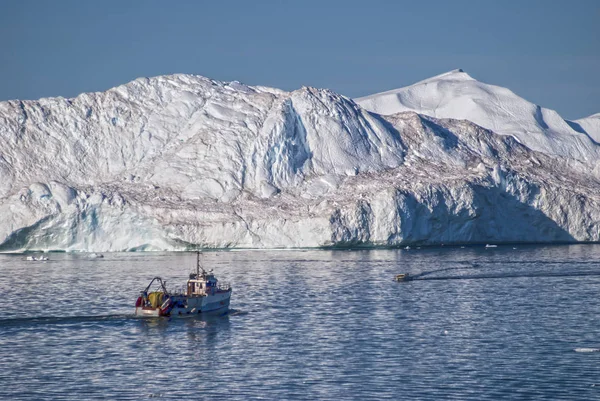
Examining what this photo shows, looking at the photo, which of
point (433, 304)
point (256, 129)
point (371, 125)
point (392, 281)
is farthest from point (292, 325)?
point (371, 125)

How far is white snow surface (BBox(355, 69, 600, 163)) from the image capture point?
425 feet

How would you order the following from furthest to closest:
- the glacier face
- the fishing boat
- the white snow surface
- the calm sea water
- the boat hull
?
the white snow surface < the glacier face < the boat hull < the fishing boat < the calm sea water

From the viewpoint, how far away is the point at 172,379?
37.8 metres

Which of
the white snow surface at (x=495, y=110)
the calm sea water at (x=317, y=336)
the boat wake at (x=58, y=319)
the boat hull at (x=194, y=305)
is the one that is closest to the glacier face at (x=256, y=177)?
the white snow surface at (x=495, y=110)

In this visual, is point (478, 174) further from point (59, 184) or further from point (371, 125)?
point (59, 184)

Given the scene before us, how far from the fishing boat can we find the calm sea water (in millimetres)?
975

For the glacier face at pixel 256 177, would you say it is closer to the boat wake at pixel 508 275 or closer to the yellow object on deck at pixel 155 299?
the boat wake at pixel 508 275

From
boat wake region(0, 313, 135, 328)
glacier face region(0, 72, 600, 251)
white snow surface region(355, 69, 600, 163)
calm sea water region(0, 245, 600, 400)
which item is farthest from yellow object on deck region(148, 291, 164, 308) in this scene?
white snow surface region(355, 69, 600, 163)

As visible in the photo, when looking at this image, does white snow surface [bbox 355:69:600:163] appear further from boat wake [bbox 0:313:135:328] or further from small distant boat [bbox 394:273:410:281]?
boat wake [bbox 0:313:135:328]

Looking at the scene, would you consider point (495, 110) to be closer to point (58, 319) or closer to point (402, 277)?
point (402, 277)

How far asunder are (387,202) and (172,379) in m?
59.3

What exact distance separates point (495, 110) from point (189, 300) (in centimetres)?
9579

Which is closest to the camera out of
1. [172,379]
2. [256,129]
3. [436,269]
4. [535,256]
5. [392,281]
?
[172,379]

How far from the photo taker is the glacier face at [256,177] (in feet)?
315
